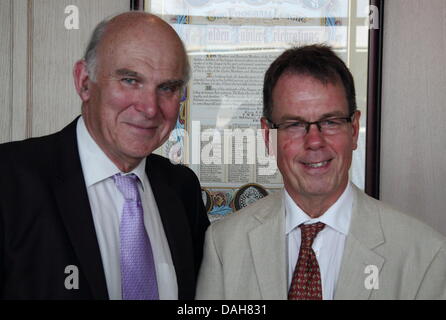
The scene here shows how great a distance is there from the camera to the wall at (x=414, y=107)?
256 cm

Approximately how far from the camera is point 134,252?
5.90ft

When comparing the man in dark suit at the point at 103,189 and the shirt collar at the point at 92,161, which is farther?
the shirt collar at the point at 92,161

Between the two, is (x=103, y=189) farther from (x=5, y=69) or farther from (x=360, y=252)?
(x=5, y=69)

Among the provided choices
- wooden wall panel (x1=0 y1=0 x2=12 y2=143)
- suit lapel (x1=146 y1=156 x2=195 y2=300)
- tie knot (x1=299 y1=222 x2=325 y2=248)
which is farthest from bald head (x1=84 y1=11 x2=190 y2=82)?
wooden wall panel (x1=0 y1=0 x2=12 y2=143)

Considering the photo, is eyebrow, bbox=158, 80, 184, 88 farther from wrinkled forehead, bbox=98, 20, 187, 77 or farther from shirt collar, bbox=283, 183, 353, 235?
shirt collar, bbox=283, 183, 353, 235

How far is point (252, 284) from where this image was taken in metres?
1.83

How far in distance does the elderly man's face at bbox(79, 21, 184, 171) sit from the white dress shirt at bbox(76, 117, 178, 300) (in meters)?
0.07

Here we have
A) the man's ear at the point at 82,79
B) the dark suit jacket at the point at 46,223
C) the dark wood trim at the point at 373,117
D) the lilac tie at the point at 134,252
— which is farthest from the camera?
the dark wood trim at the point at 373,117

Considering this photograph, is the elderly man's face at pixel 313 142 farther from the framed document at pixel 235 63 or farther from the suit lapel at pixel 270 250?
the framed document at pixel 235 63

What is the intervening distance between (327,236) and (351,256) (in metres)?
0.12

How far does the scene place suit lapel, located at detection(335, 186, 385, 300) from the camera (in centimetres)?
171

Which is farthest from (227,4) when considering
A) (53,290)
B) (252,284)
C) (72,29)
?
(53,290)

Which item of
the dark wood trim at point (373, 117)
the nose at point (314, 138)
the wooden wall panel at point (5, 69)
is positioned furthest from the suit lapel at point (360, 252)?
the wooden wall panel at point (5, 69)

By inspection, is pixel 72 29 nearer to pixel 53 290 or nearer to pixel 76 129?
pixel 76 129
